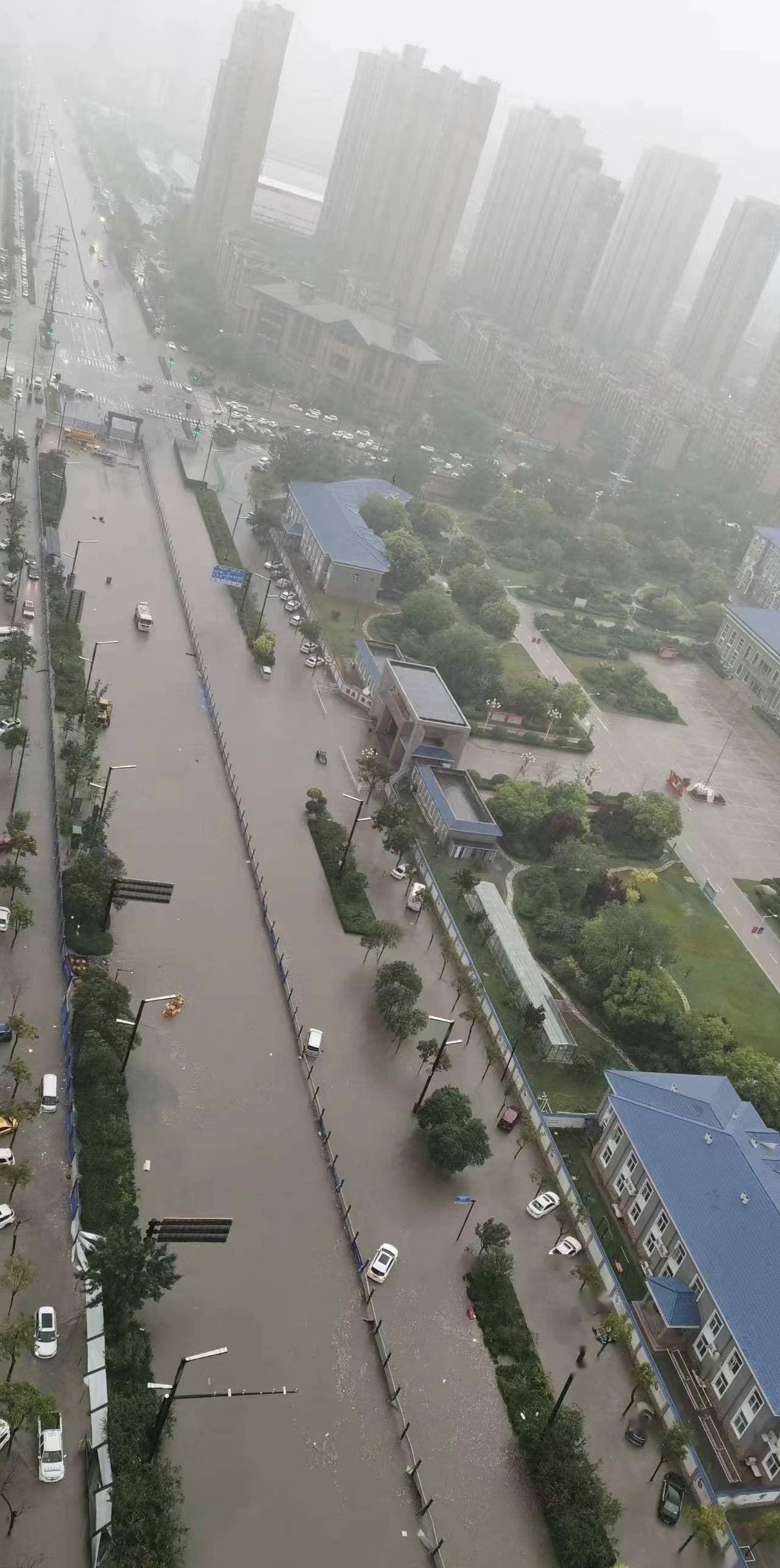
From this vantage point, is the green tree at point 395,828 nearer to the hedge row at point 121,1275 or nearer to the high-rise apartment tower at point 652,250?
the hedge row at point 121,1275

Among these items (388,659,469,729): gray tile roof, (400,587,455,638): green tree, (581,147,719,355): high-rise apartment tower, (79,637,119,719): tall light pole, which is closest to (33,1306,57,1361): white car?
(79,637,119,719): tall light pole

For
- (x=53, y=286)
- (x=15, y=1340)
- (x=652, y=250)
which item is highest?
(x=652, y=250)

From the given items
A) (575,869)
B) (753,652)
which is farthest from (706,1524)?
(753,652)

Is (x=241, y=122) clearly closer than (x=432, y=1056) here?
No

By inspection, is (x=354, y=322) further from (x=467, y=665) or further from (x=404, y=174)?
(x=467, y=665)

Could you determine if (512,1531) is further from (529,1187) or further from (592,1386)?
(529,1187)

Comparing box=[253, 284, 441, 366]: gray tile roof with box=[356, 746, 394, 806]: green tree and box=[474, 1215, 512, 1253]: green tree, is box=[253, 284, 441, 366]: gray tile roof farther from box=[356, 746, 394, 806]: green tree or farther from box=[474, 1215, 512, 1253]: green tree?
box=[474, 1215, 512, 1253]: green tree

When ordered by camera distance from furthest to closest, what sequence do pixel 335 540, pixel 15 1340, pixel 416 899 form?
pixel 335 540 < pixel 416 899 < pixel 15 1340

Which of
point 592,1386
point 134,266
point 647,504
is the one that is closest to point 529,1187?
point 592,1386
